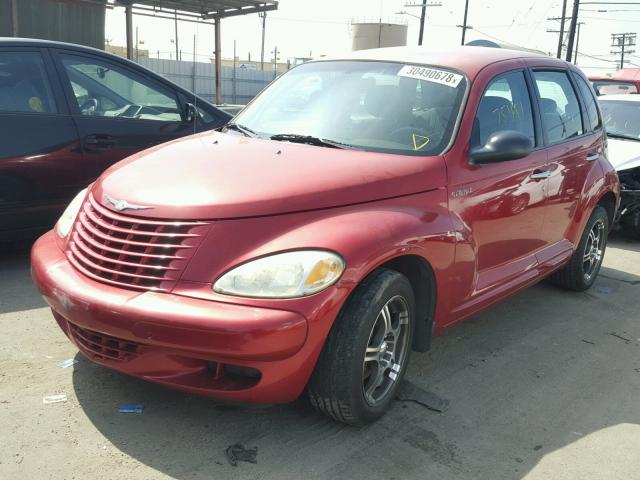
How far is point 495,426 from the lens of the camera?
3.13 metres

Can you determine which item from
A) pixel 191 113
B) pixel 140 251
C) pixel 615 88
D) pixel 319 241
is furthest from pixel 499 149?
pixel 615 88

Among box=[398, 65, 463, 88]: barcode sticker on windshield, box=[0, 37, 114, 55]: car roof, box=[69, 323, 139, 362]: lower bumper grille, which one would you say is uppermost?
box=[0, 37, 114, 55]: car roof

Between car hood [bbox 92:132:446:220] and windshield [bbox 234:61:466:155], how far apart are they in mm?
165

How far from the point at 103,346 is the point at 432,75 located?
7.62 feet

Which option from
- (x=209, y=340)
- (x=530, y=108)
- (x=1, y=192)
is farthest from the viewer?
(x=1, y=192)

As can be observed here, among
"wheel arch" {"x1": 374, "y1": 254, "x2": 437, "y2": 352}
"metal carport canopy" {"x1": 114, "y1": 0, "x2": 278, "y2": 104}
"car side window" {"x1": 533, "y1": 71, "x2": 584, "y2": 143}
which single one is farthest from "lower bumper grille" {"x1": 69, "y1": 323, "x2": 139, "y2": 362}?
"metal carport canopy" {"x1": 114, "y1": 0, "x2": 278, "y2": 104}

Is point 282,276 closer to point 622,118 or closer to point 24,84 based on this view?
point 24,84

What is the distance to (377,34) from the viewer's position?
53.6 metres

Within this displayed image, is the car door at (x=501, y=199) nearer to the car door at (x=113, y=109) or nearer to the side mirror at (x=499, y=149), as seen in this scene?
the side mirror at (x=499, y=149)

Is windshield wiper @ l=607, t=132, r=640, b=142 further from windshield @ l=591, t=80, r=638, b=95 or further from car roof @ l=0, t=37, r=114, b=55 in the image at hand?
car roof @ l=0, t=37, r=114, b=55

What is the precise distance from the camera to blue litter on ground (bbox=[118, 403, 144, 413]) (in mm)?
3027

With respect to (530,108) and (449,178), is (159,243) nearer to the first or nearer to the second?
(449,178)

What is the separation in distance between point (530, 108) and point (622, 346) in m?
1.67

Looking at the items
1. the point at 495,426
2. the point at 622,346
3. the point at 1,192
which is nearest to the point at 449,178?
the point at 495,426
